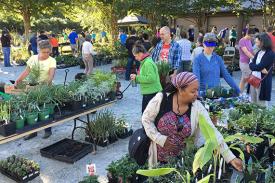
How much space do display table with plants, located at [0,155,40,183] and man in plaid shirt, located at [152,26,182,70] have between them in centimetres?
312

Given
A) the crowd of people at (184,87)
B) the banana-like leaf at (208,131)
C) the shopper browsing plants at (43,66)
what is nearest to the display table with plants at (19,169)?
the shopper browsing plants at (43,66)

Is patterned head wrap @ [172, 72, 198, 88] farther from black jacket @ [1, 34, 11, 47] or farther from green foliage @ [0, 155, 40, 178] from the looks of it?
black jacket @ [1, 34, 11, 47]

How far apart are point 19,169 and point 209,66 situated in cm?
284

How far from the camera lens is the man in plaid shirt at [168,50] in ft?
19.0

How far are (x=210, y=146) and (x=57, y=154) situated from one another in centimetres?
323

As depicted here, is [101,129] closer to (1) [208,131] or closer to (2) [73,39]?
(1) [208,131]

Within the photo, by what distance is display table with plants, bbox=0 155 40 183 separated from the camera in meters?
3.90

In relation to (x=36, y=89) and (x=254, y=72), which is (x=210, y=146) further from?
(x=254, y=72)

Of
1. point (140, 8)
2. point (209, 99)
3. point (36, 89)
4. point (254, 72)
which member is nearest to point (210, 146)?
point (209, 99)

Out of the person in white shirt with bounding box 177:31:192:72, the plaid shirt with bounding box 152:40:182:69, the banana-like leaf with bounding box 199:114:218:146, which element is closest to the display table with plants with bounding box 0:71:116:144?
the plaid shirt with bounding box 152:40:182:69

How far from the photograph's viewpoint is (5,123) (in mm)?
3539

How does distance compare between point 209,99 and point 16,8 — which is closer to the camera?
point 209,99

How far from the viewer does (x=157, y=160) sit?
2.79 meters

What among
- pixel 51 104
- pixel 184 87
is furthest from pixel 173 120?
pixel 51 104
